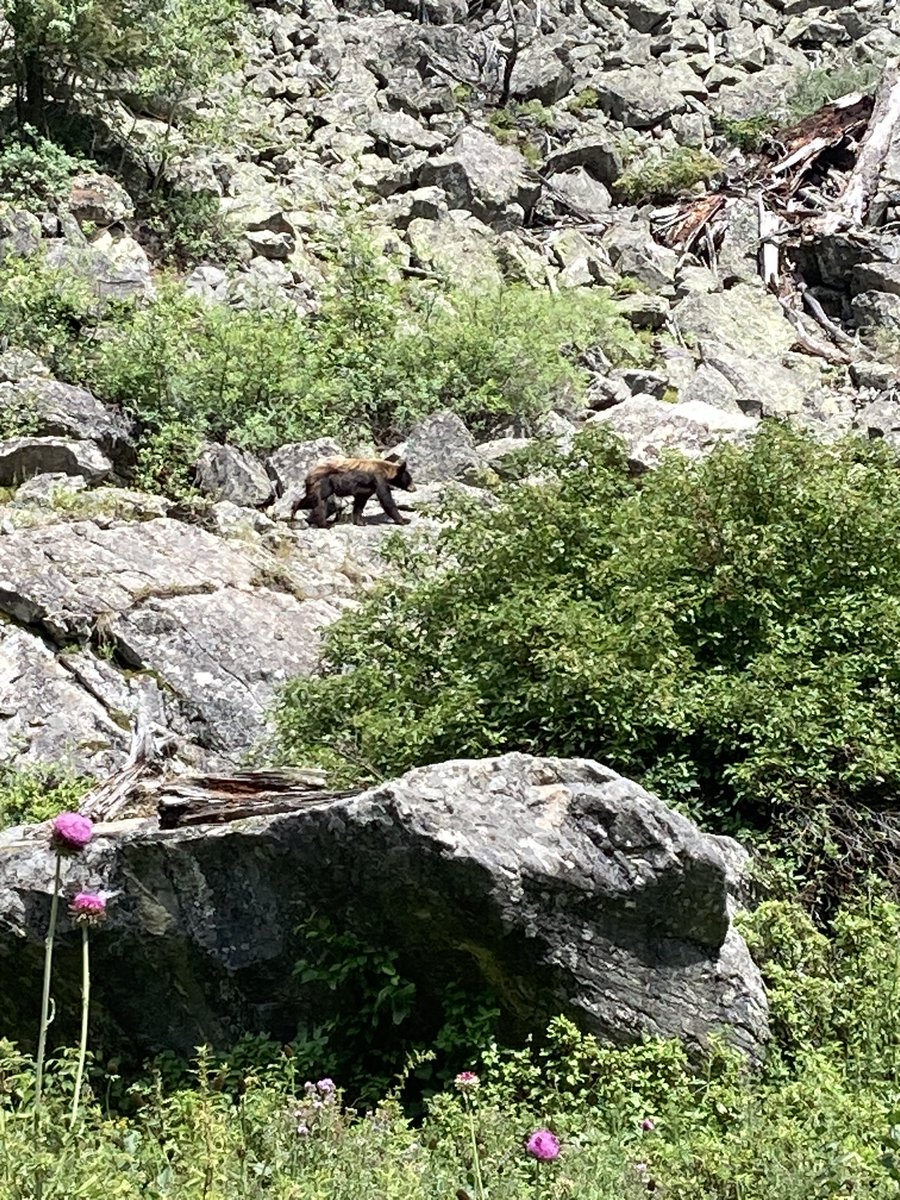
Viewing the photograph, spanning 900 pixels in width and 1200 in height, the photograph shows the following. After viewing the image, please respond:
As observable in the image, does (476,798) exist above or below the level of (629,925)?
above

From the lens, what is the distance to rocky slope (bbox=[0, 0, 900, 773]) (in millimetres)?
9195

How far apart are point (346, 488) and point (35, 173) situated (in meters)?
9.31

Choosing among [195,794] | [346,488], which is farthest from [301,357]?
[195,794]

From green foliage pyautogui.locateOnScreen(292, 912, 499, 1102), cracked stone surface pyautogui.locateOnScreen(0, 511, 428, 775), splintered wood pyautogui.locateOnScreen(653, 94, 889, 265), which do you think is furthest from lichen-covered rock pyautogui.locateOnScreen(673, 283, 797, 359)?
green foliage pyautogui.locateOnScreen(292, 912, 499, 1102)

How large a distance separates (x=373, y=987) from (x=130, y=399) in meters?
10.6

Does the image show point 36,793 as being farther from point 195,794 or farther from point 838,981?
point 838,981

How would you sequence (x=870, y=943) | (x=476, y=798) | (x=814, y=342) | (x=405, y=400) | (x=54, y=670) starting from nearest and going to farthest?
(x=476, y=798) < (x=870, y=943) < (x=54, y=670) < (x=405, y=400) < (x=814, y=342)

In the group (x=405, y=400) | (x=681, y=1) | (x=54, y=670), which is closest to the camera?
(x=54, y=670)

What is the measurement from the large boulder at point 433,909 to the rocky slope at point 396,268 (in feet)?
11.1

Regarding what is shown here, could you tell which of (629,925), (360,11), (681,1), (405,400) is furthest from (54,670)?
(681,1)

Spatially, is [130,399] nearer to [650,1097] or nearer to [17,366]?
[17,366]

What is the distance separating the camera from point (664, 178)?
25812 millimetres

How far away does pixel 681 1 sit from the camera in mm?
31141

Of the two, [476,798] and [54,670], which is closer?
[476,798]
